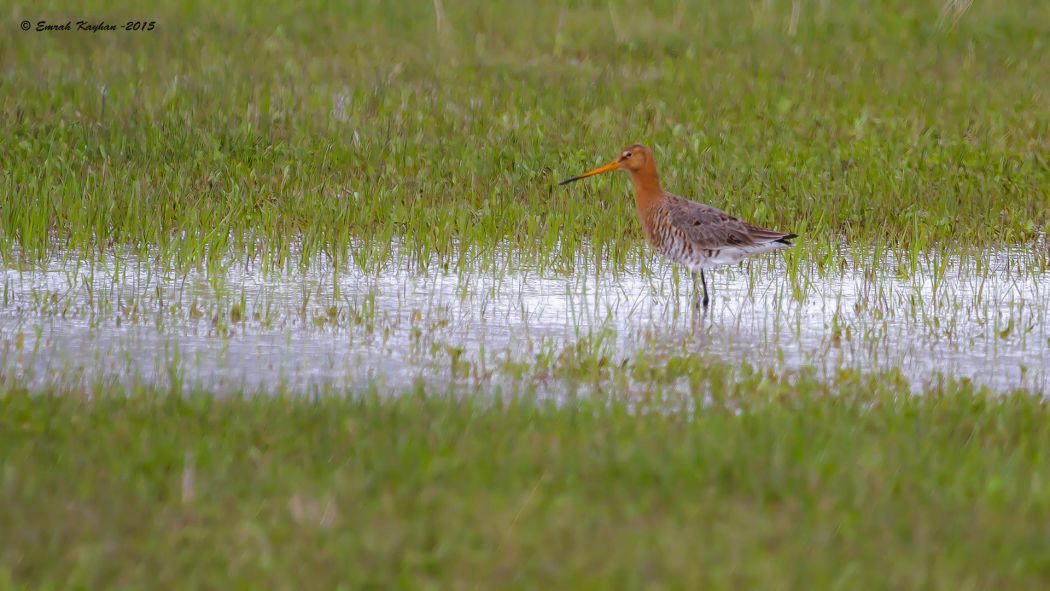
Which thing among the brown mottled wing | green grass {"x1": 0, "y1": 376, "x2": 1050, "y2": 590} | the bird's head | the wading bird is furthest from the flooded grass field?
the bird's head

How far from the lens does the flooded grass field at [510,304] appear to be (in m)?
5.43

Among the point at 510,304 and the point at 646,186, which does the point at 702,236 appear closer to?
the point at 646,186

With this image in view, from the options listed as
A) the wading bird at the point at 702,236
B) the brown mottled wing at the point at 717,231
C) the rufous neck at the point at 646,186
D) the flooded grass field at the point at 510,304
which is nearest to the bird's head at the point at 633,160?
the rufous neck at the point at 646,186

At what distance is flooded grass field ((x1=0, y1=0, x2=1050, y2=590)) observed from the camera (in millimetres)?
5434

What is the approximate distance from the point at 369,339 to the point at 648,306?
2.40 meters

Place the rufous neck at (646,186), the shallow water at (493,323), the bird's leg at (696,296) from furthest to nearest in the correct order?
1. the rufous neck at (646,186)
2. the bird's leg at (696,296)
3. the shallow water at (493,323)

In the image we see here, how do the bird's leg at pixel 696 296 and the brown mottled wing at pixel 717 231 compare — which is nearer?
the bird's leg at pixel 696 296

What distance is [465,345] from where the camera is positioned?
9.22 metres

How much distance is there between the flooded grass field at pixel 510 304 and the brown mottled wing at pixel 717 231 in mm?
425

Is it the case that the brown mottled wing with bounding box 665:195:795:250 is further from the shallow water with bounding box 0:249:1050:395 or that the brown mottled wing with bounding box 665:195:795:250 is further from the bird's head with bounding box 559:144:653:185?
the bird's head with bounding box 559:144:653:185

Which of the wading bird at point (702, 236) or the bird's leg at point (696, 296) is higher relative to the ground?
the wading bird at point (702, 236)

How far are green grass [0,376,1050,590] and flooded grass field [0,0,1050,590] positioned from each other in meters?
0.02

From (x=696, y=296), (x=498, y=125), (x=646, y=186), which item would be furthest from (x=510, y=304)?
(x=498, y=125)

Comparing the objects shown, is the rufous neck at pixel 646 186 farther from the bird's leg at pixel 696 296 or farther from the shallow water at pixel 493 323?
the bird's leg at pixel 696 296
